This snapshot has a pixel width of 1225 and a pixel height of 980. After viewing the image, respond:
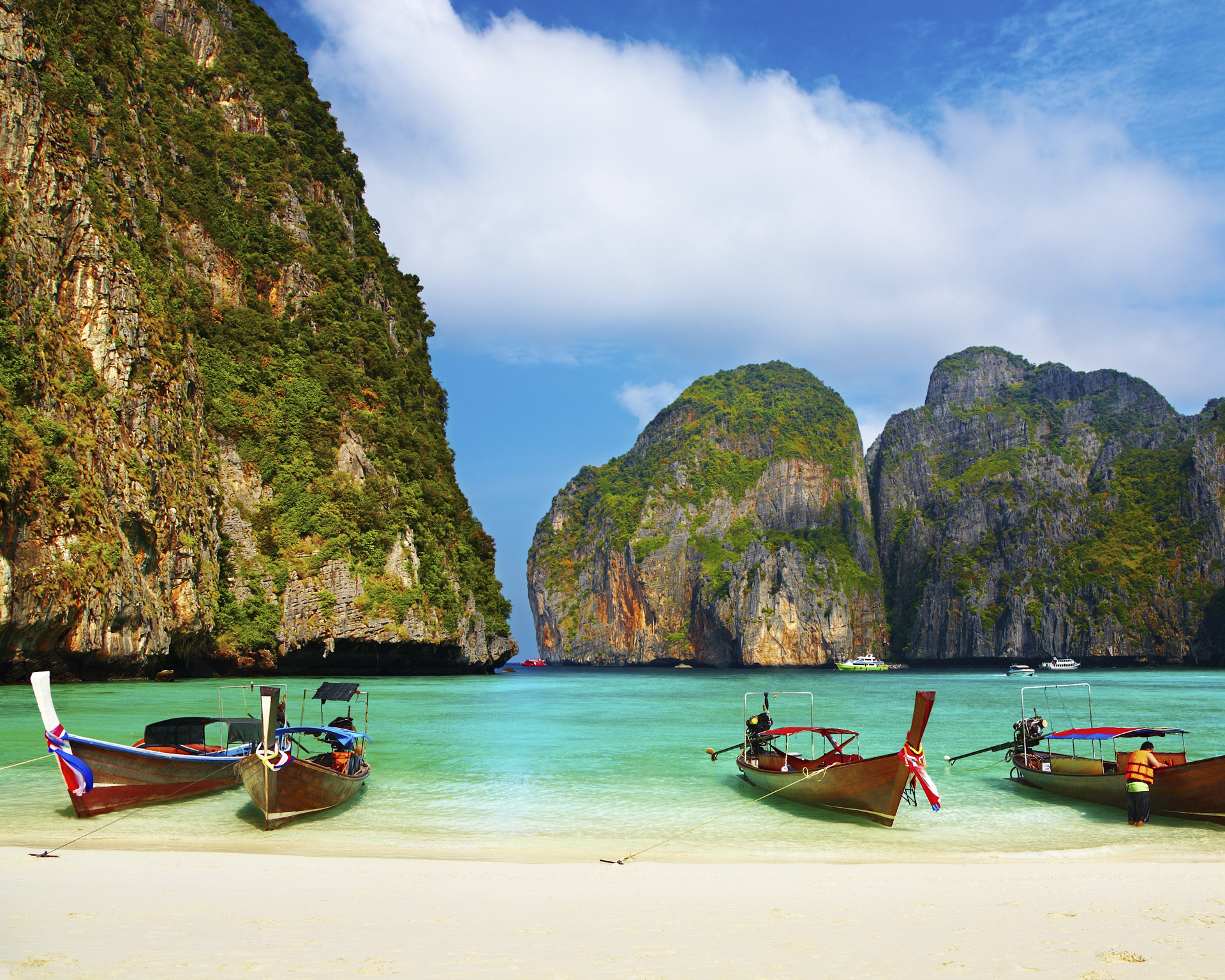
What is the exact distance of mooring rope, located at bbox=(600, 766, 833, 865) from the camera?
10.6m

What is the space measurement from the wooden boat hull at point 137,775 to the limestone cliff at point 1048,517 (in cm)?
12463

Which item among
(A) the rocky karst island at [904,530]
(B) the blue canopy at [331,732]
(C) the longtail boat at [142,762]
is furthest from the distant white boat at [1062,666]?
(C) the longtail boat at [142,762]

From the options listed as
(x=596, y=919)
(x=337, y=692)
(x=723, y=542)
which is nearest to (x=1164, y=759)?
(x=596, y=919)

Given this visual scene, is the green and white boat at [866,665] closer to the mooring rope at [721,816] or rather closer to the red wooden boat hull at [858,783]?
the mooring rope at [721,816]

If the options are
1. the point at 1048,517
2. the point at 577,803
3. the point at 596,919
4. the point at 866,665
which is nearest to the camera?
the point at 596,919

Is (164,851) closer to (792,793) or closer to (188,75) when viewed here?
(792,793)

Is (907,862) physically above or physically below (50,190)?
below

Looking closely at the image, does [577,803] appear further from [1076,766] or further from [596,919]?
[1076,766]

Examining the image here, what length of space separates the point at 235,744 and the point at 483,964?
10973 millimetres

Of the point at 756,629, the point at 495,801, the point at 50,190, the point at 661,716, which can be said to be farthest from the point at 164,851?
the point at 756,629

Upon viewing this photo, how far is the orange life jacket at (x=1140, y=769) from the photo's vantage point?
1272 centimetres

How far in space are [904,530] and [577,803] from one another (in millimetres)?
149541

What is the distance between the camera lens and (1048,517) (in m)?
128

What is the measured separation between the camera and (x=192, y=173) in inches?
2039
